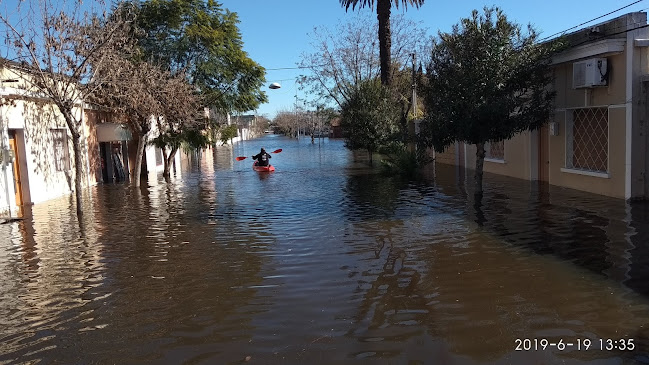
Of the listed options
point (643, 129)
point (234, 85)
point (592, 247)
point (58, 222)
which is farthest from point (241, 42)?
point (592, 247)

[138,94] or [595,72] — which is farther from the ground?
[138,94]

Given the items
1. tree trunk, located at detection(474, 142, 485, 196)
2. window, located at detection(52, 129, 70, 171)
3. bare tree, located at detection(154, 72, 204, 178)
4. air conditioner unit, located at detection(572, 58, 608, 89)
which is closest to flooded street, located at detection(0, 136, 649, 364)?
tree trunk, located at detection(474, 142, 485, 196)

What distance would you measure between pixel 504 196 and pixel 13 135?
14.0 metres

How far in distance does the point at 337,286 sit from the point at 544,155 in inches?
451

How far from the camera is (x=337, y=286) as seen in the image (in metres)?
6.12

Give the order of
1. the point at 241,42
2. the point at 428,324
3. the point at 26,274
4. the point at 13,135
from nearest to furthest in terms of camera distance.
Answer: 1. the point at 428,324
2. the point at 26,274
3. the point at 13,135
4. the point at 241,42

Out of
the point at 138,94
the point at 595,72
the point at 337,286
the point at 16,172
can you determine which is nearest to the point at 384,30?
the point at 138,94

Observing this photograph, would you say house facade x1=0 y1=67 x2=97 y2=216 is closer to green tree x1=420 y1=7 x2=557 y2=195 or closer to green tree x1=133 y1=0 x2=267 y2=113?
green tree x1=133 y1=0 x2=267 y2=113

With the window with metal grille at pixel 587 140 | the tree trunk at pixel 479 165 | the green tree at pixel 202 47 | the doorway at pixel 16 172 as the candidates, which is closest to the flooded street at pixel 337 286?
the tree trunk at pixel 479 165

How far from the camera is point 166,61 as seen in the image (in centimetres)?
2223

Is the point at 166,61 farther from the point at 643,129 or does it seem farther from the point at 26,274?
the point at 643,129

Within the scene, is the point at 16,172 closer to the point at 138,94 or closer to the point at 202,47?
the point at 138,94

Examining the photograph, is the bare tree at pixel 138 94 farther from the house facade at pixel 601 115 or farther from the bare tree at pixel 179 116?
the house facade at pixel 601 115

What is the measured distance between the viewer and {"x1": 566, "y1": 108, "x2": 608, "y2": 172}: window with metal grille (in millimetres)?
12422
